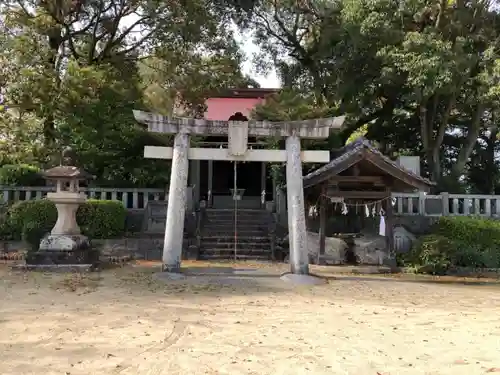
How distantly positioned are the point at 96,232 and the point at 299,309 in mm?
8946

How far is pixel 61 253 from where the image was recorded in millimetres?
10898

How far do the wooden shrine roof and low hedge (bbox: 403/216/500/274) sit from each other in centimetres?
168

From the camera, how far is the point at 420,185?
12.7 metres

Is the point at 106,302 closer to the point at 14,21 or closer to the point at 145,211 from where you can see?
the point at 145,211

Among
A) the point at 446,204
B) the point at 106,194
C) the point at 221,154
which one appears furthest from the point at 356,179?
the point at 106,194

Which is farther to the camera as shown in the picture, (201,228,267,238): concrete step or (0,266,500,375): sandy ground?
(201,228,267,238): concrete step

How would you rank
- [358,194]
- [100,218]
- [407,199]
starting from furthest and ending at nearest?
[407,199], [100,218], [358,194]

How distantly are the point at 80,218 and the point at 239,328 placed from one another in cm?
968

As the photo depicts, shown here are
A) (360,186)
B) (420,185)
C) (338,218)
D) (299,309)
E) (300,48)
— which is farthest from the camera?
(300,48)

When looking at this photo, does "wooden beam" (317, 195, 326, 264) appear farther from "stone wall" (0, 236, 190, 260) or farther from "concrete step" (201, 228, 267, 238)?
"stone wall" (0, 236, 190, 260)

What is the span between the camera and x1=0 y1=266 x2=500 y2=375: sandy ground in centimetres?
454

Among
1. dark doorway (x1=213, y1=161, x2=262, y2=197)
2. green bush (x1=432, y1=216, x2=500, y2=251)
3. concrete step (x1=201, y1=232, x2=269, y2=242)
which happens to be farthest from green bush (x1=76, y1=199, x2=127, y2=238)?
green bush (x1=432, y1=216, x2=500, y2=251)

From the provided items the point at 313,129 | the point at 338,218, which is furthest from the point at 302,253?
the point at 338,218

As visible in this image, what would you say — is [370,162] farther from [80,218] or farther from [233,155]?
[80,218]
